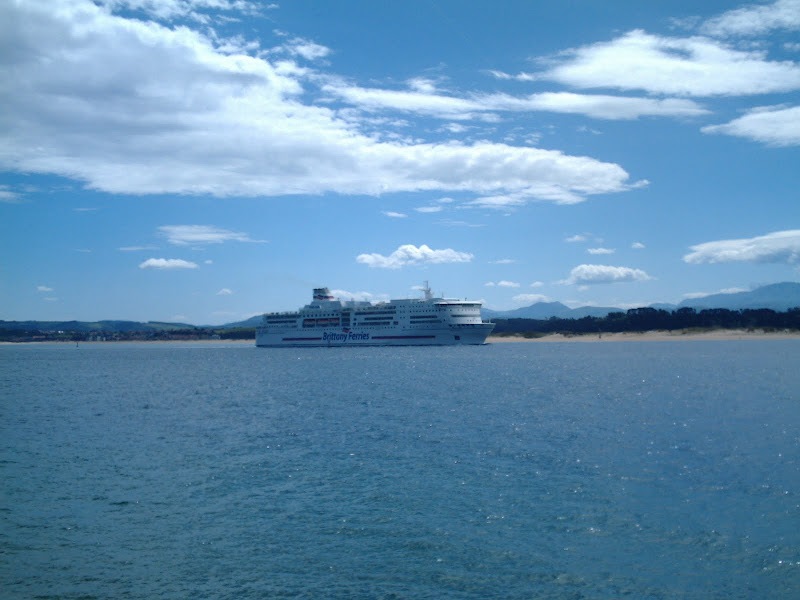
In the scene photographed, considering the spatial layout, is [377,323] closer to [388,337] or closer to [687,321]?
[388,337]

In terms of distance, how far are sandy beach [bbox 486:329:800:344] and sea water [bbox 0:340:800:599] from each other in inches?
5496

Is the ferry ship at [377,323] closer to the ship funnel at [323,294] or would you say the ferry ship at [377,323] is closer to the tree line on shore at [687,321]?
the ship funnel at [323,294]

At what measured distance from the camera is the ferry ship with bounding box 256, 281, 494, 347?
4744 inches

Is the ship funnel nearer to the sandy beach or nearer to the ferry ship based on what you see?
the ferry ship

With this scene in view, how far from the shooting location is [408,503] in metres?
16.1

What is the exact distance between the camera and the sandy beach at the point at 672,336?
158 metres

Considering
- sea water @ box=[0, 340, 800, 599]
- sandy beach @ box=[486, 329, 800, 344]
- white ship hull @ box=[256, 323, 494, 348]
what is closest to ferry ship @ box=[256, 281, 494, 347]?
white ship hull @ box=[256, 323, 494, 348]

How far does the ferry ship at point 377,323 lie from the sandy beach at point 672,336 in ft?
173

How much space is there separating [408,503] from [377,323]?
11222 cm

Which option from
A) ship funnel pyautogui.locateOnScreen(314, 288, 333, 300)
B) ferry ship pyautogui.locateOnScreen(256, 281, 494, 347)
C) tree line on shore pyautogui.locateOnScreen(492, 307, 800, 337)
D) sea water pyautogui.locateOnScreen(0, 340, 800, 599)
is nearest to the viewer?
Result: sea water pyautogui.locateOnScreen(0, 340, 800, 599)

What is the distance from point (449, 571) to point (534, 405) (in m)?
23.7

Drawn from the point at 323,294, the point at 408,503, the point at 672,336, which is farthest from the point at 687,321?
the point at 408,503

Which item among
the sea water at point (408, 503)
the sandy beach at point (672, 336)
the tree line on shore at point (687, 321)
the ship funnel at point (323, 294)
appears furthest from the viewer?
the tree line on shore at point (687, 321)

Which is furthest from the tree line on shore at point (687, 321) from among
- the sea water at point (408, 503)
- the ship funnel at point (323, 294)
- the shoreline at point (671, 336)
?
the sea water at point (408, 503)
